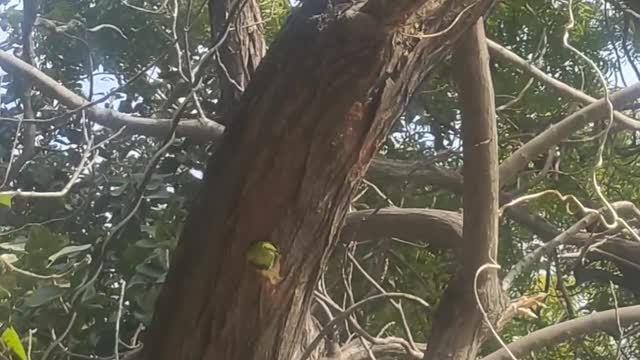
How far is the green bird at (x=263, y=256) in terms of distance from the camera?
0.51m

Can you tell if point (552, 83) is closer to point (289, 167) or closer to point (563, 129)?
point (563, 129)

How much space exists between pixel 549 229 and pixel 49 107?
71 cm

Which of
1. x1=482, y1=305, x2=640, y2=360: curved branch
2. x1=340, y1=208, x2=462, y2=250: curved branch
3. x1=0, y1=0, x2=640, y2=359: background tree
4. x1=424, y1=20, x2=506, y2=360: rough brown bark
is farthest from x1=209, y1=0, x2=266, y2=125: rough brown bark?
x1=482, y1=305, x2=640, y2=360: curved branch

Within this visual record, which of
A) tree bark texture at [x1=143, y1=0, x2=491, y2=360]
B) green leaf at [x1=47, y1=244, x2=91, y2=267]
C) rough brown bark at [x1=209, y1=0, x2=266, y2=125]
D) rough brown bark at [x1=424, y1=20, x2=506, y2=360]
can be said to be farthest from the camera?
rough brown bark at [x1=209, y1=0, x2=266, y2=125]

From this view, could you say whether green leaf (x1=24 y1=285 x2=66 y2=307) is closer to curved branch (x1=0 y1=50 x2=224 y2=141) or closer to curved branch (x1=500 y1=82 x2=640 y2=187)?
curved branch (x1=0 y1=50 x2=224 y2=141)

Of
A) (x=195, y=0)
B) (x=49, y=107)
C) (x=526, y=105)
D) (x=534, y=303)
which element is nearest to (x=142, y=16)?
(x=195, y=0)

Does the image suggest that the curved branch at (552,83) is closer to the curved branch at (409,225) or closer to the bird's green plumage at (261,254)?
the curved branch at (409,225)

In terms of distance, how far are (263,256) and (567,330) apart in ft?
1.51

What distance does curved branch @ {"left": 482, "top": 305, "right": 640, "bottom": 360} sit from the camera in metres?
0.85

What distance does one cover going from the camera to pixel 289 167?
19.9 inches

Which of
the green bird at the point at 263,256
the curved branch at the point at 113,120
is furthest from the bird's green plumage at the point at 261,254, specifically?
the curved branch at the point at 113,120

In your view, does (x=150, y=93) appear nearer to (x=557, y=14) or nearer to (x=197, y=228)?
(x=557, y=14)

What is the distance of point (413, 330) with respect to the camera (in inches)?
47.6

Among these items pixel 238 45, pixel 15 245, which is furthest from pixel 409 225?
pixel 15 245
